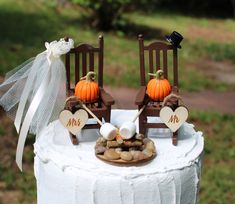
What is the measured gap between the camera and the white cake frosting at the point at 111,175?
2191 mm

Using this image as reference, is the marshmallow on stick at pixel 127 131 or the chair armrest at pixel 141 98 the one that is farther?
the chair armrest at pixel 141 98

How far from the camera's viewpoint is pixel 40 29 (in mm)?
9594

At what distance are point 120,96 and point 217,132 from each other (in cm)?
150

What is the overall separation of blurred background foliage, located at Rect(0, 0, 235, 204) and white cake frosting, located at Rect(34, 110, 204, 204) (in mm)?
1971

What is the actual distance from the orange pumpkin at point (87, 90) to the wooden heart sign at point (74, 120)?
10cm

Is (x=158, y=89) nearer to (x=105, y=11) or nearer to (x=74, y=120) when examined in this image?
(x=74, y=120)

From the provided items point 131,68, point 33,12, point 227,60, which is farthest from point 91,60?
point 33,12

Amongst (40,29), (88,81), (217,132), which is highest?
(40,29)

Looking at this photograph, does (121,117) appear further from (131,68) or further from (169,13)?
(169,13)

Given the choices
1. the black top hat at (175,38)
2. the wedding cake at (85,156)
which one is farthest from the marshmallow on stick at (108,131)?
the black top hat at (175,38)

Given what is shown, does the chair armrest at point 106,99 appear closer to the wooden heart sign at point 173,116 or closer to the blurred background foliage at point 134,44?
the wooden heart sign at point 173,116

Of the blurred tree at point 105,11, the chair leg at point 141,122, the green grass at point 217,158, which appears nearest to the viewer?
the chair leg at point 141,122

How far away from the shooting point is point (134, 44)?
30.3ft

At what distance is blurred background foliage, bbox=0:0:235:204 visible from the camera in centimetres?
468
